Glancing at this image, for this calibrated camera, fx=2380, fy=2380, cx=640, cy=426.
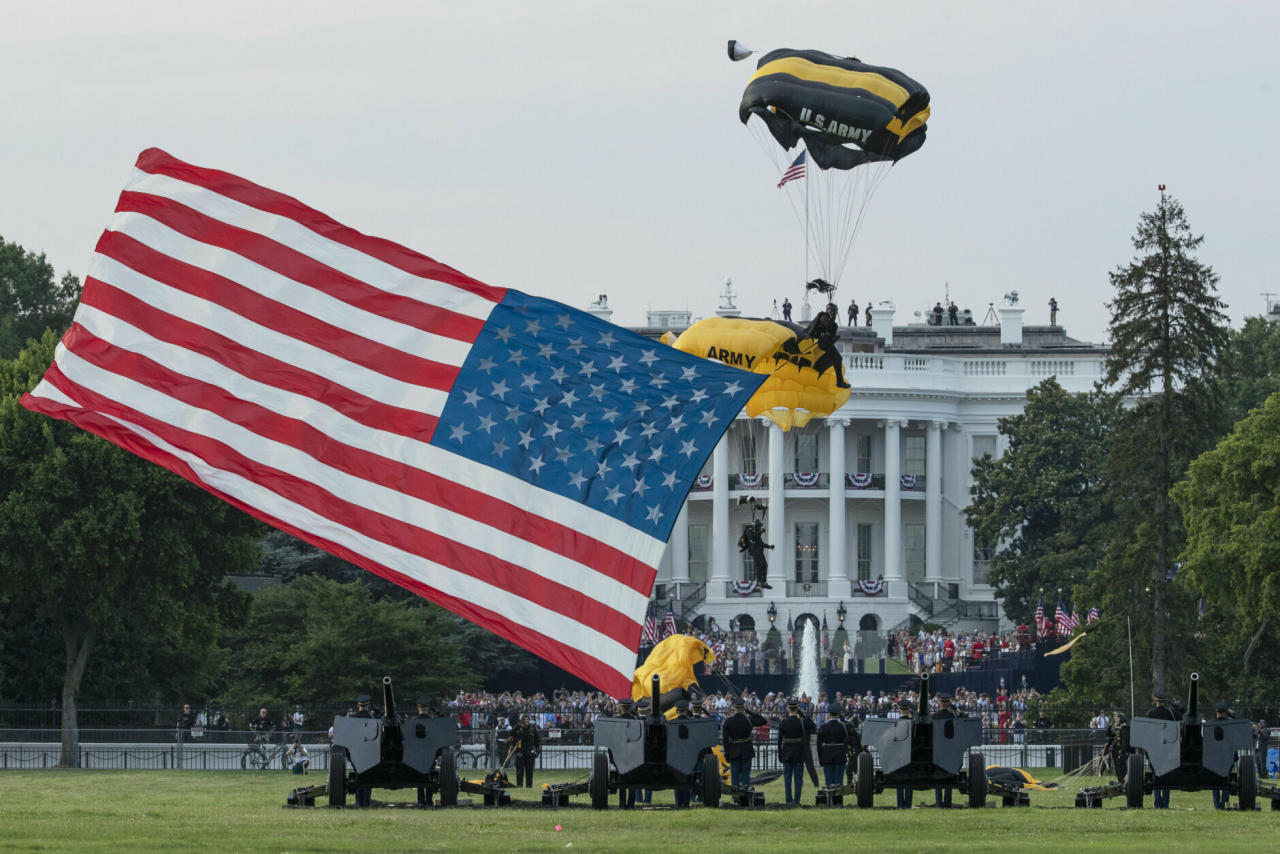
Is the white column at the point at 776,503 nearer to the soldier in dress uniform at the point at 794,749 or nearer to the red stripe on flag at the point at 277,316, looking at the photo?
the soldier in dress uniform at the point at 794,749

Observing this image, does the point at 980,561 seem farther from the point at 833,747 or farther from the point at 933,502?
the point at 833,747

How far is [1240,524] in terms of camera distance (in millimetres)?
49312

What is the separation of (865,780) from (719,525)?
7321cm

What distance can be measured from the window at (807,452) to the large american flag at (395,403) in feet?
266

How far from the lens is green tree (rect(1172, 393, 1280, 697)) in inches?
1884

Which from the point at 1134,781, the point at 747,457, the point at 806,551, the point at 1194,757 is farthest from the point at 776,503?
the point at 1194,757

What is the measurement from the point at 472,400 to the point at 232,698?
41.1 metres

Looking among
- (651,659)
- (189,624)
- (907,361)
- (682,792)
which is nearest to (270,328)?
(682,792)

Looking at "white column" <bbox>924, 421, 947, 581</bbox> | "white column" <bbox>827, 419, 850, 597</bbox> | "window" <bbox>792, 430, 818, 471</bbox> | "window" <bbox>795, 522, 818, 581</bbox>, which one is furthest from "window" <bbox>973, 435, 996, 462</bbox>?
"window" <bbox>795, 522, 818, 581</bbox>

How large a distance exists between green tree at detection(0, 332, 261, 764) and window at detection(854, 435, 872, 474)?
52.8 meters

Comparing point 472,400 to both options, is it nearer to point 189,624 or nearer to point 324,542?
point 324,542

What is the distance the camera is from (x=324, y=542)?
1739cm

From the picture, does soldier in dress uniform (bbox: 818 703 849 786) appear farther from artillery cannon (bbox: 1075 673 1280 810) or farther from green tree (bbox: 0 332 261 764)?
green tree (bbox: 0 332 261 764)

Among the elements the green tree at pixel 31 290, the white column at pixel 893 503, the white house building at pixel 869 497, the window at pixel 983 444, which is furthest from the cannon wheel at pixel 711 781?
the window at pixel 983 444
